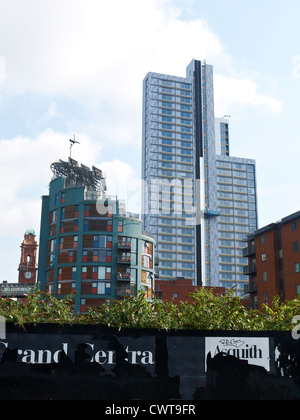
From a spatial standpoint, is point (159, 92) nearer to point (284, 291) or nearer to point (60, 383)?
point (284, 291)

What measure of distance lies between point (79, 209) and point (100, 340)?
68683mm

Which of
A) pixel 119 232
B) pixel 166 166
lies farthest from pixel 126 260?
pixel 166 166

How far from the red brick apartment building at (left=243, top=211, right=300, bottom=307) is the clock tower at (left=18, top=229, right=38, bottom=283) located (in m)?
81.0

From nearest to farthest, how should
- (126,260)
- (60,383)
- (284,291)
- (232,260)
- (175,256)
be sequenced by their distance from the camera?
(60,383) < (284,291) < (126,260) < (175,256) < (232,260)

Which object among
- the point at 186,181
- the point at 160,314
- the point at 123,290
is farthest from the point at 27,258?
the point at 160,314

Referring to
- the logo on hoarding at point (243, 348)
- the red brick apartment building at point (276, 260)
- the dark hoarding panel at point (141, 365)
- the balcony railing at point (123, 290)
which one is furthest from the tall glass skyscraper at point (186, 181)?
the dark hoarding panel at point (141, 365)

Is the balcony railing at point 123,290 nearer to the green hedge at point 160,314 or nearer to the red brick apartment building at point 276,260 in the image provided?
the red brick apartment building at point 276,260

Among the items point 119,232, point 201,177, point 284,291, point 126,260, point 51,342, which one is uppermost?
point 201,177

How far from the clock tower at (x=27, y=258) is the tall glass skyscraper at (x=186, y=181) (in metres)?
36.7

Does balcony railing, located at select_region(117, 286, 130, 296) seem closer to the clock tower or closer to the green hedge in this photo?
the green hedge

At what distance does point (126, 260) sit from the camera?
254 ft

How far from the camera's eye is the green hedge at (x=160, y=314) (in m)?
11.7

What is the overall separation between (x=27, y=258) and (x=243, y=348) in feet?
461

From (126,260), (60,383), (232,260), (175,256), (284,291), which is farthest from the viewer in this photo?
(232,260)
